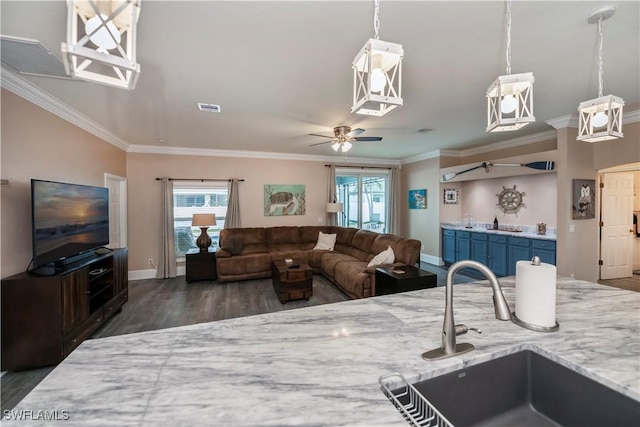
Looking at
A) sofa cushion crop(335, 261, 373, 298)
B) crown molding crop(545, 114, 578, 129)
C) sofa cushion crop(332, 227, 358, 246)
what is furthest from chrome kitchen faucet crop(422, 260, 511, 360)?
sofa cushion crop(332, 227, 358, 246)

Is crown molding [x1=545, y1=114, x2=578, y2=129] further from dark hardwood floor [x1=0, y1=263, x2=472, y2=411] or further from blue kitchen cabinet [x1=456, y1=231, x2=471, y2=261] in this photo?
dark hardwood floor [x1=0, y1=263, x2=472, y2=411]

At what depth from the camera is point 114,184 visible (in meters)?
4.85

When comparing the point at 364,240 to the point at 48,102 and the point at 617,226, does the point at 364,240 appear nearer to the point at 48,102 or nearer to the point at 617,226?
the point at 617,226

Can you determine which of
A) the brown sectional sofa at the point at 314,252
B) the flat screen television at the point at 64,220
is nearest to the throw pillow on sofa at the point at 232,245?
the brown sectional sofa at the point at 314,252

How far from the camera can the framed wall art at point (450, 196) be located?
6.33 m

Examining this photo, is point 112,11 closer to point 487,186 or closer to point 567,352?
point 567,352

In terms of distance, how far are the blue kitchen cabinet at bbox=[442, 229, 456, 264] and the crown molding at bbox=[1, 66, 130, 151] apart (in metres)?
6.73

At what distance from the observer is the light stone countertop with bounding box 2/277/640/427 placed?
0.75m

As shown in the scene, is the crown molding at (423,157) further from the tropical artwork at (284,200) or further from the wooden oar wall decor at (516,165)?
the tropical artwork at (284,200)

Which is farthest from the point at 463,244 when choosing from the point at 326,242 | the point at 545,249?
the point at 326,242

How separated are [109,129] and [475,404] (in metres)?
5.34

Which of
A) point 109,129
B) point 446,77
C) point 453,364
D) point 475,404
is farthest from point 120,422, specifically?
point 109,129

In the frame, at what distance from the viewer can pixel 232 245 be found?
5422mm

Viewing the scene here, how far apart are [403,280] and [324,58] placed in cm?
249
